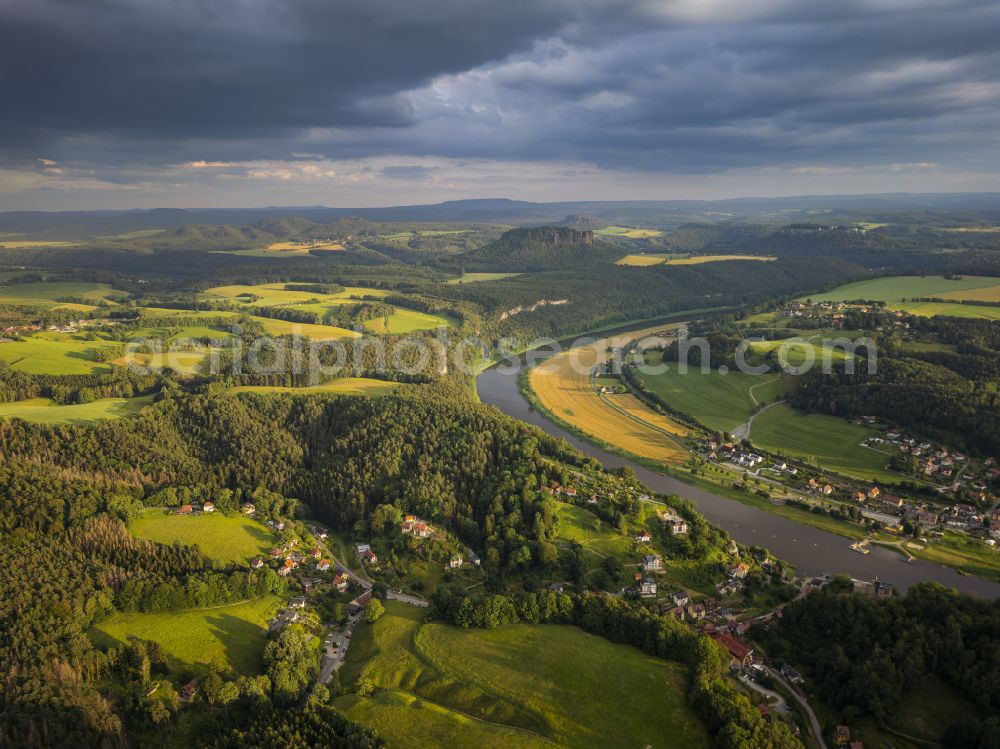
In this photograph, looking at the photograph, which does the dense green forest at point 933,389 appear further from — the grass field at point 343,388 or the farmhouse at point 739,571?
the grass field at point 343,388

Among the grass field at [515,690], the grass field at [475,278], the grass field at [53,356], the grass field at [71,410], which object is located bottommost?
the grass field at [515,690]

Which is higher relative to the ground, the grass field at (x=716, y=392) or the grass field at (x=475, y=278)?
the grass field at (x=475, y=278)

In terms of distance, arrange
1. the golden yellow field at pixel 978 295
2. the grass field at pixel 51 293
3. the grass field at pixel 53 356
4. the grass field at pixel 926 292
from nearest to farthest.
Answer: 1. the grass field at pixel 53 356
2. the grass field at pixel 926 292
3. the golden yellow field at pixel 978 295
4. the grass field at pixel 51 293

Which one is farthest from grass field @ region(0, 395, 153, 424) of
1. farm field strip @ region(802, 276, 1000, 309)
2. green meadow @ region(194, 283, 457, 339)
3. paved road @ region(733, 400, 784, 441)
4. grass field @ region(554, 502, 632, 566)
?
farm field strip @ region(802, 276, 1000, 309)

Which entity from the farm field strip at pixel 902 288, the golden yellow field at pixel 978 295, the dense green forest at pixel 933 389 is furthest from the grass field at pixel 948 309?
the dense green forest at pixel 933 389

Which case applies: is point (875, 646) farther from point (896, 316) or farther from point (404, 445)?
point (896, 316)

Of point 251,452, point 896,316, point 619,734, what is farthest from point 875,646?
point 896,316

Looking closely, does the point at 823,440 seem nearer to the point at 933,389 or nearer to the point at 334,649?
the point at 933,389

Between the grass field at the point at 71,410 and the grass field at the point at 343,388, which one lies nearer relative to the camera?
the grass field at the point at 71,410

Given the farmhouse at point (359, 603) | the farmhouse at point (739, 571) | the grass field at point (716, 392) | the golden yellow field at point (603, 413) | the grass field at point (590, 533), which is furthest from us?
the grass field at point (716, 392)
